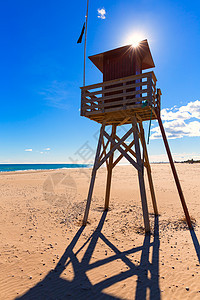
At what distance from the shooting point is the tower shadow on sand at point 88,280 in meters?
4.19

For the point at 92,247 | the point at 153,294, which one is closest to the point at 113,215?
the point at 92,247

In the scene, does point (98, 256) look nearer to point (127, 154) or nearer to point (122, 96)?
point (127, 154)

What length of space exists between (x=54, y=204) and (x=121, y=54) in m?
10.8

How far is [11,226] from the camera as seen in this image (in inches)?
340

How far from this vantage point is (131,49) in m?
9.19

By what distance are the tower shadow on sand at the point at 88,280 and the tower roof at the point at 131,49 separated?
9.33 metres

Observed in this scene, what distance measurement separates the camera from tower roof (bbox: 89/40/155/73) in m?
9.15

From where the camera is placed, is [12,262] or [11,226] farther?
[11,226]

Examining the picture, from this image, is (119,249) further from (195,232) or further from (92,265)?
(195,232)

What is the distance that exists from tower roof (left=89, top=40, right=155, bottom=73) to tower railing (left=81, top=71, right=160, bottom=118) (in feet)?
5.44

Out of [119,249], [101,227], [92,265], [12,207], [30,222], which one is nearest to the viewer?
[92,265]

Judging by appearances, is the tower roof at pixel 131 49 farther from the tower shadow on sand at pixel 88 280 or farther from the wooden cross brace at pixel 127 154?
the tower shadow on sand at pixel 88 280

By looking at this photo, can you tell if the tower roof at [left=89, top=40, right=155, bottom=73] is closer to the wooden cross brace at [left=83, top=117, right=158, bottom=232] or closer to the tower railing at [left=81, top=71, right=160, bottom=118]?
the tower railing at [left=81, top=71, right=160, bottom=118]

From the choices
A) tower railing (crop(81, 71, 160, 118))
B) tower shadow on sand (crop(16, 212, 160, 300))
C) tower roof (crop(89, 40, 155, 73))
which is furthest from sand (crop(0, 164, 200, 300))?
tower roof (crop(89, 40, 155, 73))
